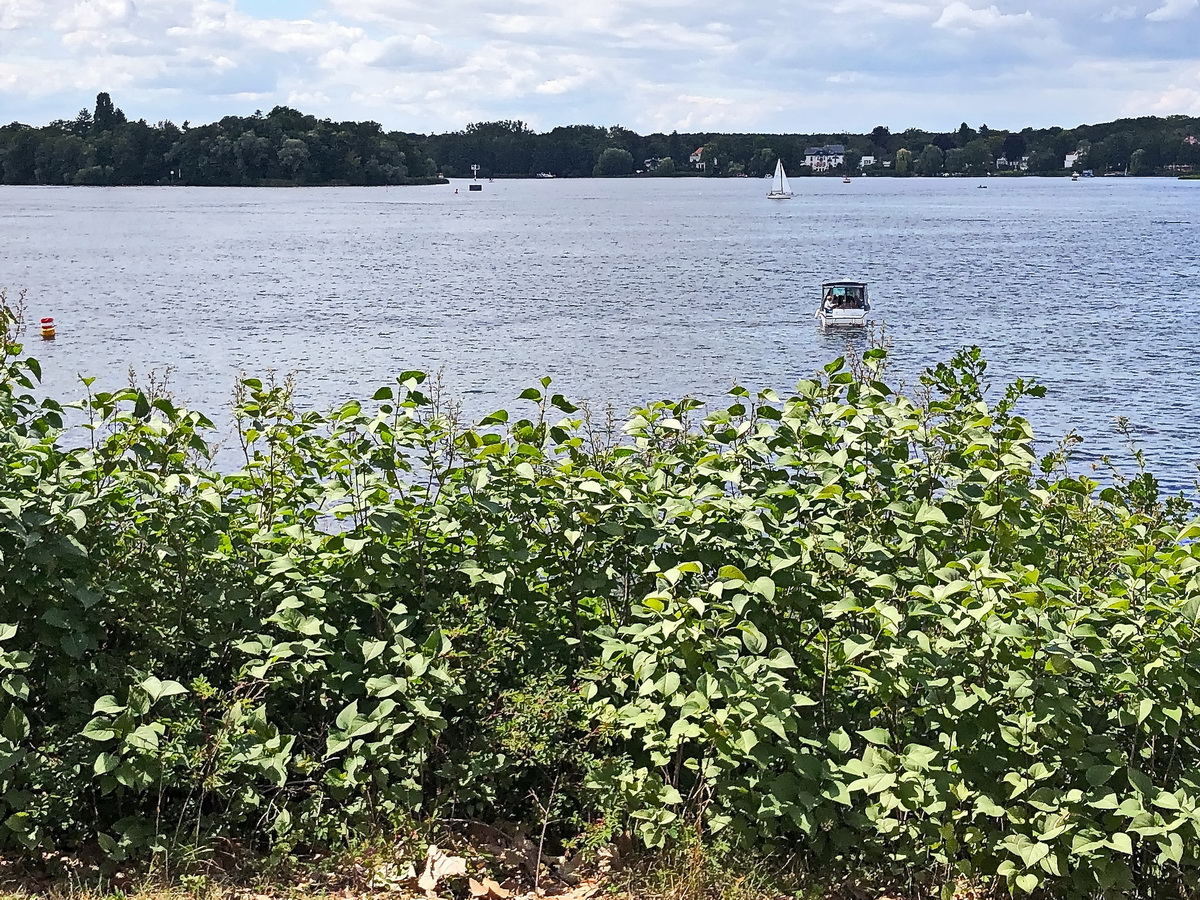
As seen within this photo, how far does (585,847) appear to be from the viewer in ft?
15.5

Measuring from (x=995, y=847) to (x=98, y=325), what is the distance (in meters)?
52.2

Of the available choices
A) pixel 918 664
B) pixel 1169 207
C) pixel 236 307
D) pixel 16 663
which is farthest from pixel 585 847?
pixel 1169 207

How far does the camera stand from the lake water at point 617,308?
3734 centimetres

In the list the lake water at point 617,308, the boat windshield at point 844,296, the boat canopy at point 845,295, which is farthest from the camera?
the boat canopy at point 845,295

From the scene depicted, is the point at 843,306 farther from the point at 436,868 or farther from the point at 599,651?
the point at 436,868

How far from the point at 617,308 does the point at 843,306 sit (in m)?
12.8

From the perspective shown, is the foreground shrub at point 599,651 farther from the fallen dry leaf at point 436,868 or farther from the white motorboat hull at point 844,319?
the white motorboat hull at point 844,319

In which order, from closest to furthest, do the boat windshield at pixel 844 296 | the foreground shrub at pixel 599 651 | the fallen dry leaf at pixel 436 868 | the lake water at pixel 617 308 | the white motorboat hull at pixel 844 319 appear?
the foreground shrub at pixel 599 651 → the fallen dry leaf at pixel 436 868 → the lake water at pixel 617 308 → the white motorboat hull at pixel 844 319 → the boat windshield at pixel 844 296

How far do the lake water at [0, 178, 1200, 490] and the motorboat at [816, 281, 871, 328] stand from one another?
141 centimetres

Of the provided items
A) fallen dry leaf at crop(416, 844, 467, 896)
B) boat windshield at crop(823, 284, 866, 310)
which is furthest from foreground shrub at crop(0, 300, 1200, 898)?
boat windshield at crop(823, 284, 866, 310)

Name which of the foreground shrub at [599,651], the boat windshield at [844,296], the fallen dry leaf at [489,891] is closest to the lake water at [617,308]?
the boat windshield at [844,296]

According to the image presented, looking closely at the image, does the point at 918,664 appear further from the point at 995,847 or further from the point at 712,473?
the point at 712,473

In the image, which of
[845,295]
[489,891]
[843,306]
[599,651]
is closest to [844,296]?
[845,295]

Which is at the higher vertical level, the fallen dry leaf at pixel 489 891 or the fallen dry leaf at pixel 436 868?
the fallen dry leaf at pixel 436 868
